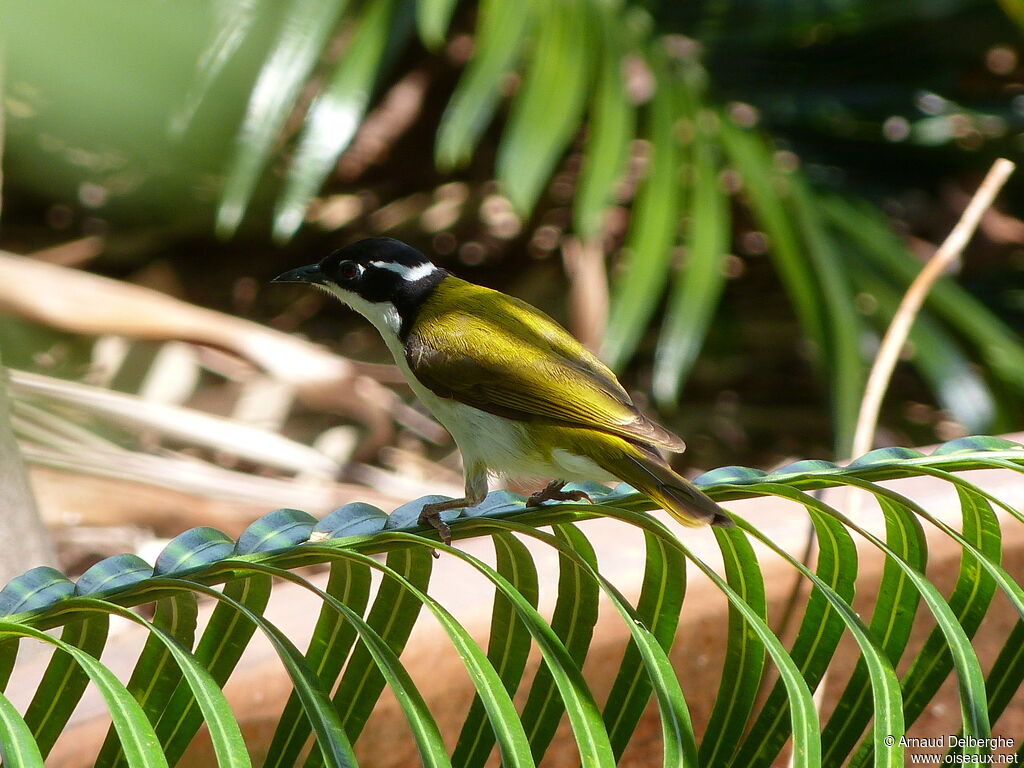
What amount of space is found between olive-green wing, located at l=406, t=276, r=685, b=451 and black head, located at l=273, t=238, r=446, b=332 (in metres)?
0.09

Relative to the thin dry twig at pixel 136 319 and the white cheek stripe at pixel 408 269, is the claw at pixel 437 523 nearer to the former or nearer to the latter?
the white cheek stripe at pixel 408 269

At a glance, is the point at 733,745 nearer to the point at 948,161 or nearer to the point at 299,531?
the point at 299,531

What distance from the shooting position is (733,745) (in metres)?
1.72

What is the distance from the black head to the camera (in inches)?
111

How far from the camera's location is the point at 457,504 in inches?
86.2

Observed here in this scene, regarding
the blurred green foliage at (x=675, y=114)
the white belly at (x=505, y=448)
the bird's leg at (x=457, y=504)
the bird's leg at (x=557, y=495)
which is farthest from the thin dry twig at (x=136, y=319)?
the bird's leg at (x=557, y=495)

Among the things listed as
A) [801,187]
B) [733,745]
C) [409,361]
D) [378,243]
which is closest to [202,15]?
[378,243]

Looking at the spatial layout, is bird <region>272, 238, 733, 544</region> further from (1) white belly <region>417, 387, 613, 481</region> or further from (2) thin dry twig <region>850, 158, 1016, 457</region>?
(2) thin dry twig <region>850, 158, 1016, 457</region>

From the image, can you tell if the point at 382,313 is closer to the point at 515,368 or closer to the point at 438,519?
the point at 515,368

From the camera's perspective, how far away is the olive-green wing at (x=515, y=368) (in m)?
2.28

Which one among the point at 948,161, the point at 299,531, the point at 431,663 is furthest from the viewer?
the point at 948,161

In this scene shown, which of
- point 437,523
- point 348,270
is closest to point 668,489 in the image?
point 437,523

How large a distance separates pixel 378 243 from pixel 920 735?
63.7 inches

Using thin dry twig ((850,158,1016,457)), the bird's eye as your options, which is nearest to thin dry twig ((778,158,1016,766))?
thin dry twig ((850,158,1016,457))
